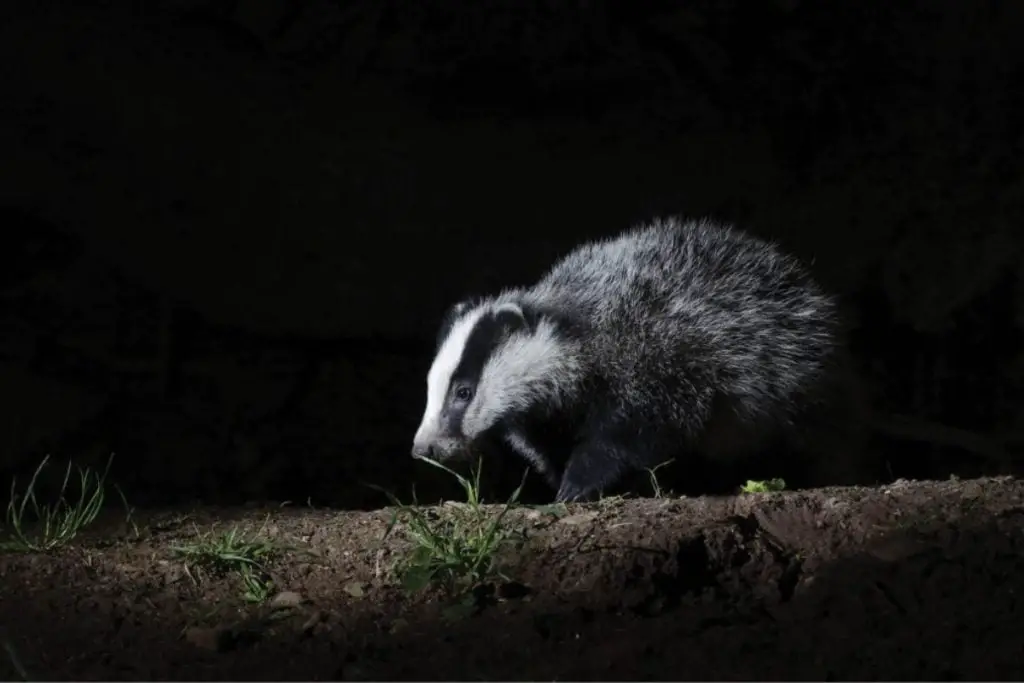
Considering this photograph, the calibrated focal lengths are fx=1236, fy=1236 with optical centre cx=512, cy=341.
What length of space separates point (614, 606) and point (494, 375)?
6.35 feet

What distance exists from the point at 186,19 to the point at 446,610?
3173mm

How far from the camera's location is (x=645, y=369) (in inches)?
177

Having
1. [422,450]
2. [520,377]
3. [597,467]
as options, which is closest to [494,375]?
[520,377]

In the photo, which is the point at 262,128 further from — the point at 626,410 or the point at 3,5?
the point at 626,410

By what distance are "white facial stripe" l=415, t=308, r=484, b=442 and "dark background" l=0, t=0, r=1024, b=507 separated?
863 millimetres

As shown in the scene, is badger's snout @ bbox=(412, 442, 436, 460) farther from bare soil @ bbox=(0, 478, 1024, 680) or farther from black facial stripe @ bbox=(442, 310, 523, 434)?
bare soil @ bbox=(0, 478, 1024, 680)

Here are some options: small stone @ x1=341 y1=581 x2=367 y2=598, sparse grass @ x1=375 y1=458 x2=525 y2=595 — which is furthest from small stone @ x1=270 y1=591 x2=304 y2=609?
sparse grass @ x1=375 y1=458 x2=525 y2=595

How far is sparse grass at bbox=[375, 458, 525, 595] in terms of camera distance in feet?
9.80

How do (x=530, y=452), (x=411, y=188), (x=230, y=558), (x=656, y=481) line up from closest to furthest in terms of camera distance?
(x=230, y=558)
(x=656, y=481)
(x=530, y=452)
(x=411, y=188)

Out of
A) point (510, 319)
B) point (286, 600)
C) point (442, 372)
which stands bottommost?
point (286, 600)

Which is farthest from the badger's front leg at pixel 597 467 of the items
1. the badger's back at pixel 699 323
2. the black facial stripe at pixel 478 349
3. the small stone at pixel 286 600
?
the small stone at pixel 286 600

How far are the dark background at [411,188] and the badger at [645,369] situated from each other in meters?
0.85

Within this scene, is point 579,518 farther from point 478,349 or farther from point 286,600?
point 478,349

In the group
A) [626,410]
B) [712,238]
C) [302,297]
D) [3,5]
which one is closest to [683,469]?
[626,410]
